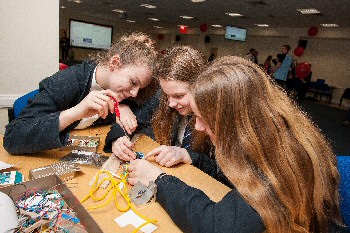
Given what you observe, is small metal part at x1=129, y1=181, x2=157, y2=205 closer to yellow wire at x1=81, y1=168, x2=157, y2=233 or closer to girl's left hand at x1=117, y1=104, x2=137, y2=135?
yellow wire at x1=81, y1=168, x2=157, y2=233

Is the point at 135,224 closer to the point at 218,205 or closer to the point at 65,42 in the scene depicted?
the point at 218,205

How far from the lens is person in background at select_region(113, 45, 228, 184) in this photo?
1.22 meters

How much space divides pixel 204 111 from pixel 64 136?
0.68 metres

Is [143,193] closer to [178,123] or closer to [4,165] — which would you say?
[4,165]

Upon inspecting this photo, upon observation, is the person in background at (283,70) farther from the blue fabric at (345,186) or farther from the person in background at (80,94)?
the blue fabric at (345,186)

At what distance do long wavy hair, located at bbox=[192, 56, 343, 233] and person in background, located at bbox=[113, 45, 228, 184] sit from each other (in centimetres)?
44

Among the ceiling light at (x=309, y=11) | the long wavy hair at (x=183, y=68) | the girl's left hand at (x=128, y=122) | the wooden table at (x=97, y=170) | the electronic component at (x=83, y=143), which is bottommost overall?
the wooden table at (x=97, y=170)

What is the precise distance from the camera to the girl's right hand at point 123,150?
1.19 metres

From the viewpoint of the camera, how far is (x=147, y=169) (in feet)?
3.25

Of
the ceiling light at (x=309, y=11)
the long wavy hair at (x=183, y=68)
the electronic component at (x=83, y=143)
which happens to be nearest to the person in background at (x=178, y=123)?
the long wavy hair at (x=183, y=68)

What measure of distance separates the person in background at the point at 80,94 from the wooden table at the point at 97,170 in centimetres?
5

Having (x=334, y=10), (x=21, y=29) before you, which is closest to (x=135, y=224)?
(x=21, y=29)

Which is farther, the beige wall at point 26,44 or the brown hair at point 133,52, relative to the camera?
the beige wall at point 26,44

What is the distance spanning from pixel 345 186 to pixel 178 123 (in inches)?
37.0
